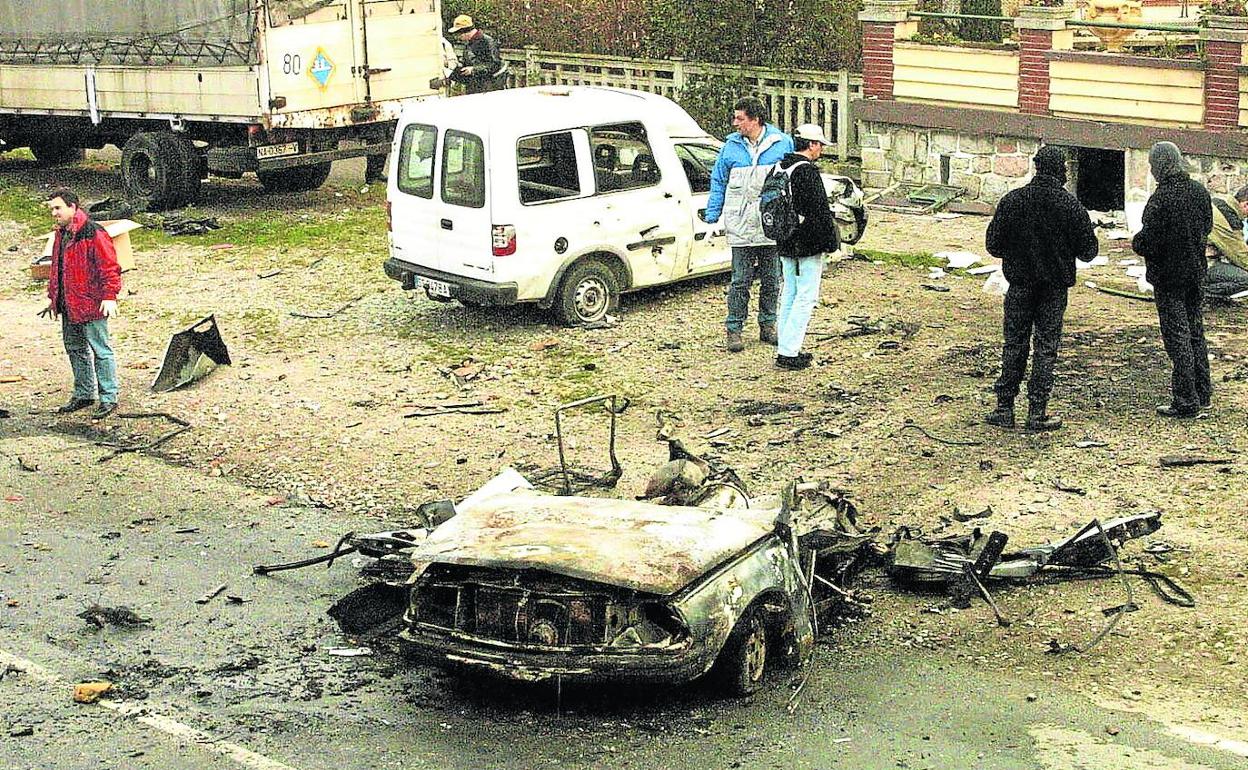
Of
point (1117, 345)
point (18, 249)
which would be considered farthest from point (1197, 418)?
point (18, 249)

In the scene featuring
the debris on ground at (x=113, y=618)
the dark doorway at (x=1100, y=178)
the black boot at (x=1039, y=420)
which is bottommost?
the debris on ground at (x=113, y=618)

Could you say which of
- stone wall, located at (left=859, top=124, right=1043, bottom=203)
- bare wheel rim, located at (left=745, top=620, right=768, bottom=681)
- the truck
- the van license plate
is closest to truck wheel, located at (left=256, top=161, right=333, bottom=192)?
the truck

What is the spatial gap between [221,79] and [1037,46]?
8914mm

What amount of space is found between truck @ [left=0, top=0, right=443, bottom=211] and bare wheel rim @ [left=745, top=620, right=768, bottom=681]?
12179mm

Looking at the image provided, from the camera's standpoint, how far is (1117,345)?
38.8ft

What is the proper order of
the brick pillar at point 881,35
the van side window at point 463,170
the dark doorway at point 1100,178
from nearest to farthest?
the van side window at point 463,170 → the dark doorway at point 1100,178 → the brick pillar at point 881,35

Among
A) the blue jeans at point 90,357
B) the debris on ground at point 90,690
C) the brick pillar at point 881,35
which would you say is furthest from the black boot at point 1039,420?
the brick pillar at point 881,35

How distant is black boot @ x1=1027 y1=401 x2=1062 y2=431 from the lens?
10.1m

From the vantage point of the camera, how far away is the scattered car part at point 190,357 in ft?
39.5

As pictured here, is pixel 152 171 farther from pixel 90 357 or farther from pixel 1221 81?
pixel 1221 81

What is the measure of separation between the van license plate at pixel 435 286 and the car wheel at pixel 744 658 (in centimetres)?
660

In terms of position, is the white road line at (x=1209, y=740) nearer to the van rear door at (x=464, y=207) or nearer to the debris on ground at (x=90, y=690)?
the debris on ground at (x=90, y=690)

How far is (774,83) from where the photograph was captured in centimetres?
2034

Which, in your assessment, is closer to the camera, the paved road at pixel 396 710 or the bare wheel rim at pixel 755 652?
the paved road at pixel 396 710
